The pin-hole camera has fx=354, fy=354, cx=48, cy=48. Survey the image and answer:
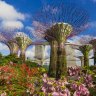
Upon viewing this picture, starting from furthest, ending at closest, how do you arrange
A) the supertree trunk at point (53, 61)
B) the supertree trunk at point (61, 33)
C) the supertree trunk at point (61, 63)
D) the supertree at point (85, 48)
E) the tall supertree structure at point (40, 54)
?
the tall supertree structure at point (40, 54) → the supertree at point (85, 48) → the supertree trunk at point (53, 61) → the supertree trunk at point (61, 33) → the supertree trunk at point (61, 63)

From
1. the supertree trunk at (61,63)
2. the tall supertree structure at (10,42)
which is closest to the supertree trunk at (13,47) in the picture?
the tall supertree structure at (10,42)

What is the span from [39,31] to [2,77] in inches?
648

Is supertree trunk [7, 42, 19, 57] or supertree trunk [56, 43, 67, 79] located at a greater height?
supertree trunk [7, 42, 19, 57]

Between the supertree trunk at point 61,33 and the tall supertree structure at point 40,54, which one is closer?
the supertree trunk at point 61,33

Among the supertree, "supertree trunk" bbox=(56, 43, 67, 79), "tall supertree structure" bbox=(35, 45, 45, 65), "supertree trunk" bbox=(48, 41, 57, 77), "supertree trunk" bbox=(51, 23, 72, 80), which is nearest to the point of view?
"supertree trunk" bbox=(56, 43, 67, 79)

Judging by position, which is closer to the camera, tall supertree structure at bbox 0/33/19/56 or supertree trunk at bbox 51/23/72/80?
supertree trunk at bbox 51/23/72/80

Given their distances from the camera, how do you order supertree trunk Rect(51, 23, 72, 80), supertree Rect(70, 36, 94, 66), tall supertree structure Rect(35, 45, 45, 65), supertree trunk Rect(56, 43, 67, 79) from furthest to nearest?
tall supertree structure Rect(35, 45, 45, 65) → supertree Rect(70, 36, 94, 66) → supertree trunk Rect(51, 23, 72, 80) → supertree trunk Rect(56, 43, 67, 79)

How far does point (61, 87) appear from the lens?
6648mm

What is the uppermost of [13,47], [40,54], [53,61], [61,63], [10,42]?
[10,42]

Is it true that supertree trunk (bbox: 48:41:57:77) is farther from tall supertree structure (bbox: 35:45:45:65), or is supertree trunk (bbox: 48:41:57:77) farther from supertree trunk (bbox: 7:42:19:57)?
tall supertree structure (bbox: 35:45:45:65)

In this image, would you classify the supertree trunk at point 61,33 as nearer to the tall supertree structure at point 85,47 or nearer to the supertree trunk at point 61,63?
the supertree trunk at point 61,63

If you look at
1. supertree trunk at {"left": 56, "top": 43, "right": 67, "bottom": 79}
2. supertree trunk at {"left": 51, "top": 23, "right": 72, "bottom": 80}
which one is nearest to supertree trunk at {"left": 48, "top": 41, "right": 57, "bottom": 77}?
supertree trunk at {"left": 56, "top": 43, "right": 67, "bottom": 79}

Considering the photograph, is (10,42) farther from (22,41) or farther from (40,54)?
(40,54)

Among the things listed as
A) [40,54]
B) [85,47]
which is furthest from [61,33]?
[40,54]
